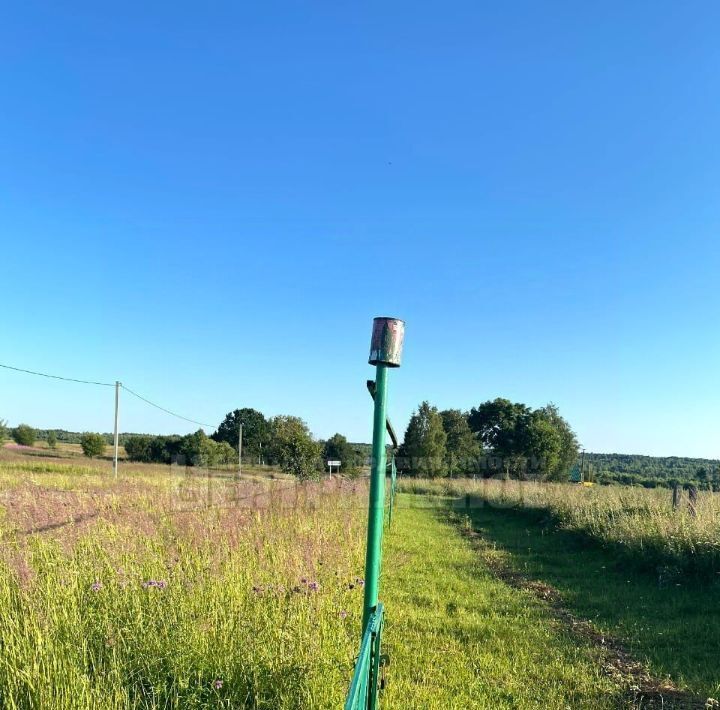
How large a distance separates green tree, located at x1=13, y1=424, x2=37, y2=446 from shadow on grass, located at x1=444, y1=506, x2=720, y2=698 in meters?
69.9

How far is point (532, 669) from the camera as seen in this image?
148 inches

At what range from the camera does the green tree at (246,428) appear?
62.5 m

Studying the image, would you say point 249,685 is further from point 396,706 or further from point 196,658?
point 396,706

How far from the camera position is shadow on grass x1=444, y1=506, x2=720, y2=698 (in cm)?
404

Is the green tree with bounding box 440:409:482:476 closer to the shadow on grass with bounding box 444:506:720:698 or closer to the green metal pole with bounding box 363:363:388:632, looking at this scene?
the shadow on grass with bounding box 444:506:720:698

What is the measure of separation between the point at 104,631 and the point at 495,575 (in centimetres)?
548

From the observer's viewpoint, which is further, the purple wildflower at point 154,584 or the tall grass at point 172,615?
the purple wildflower at point 154,584

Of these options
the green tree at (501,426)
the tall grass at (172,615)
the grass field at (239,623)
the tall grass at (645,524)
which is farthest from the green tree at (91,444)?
the tall grass at (172,615)

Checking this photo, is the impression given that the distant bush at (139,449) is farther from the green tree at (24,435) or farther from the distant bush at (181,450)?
the green tree at (24,435)

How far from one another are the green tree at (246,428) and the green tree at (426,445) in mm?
23437

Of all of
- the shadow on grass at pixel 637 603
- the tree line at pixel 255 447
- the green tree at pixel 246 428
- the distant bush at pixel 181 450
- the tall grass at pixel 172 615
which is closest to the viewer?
the tall grass at pixel 172 615

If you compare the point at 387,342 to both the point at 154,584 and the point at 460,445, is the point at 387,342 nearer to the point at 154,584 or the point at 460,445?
the point at 154,584

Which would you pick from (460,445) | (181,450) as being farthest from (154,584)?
(181,450)

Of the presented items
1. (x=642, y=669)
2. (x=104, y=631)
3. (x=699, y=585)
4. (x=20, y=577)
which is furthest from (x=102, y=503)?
(x=699, y=585)
